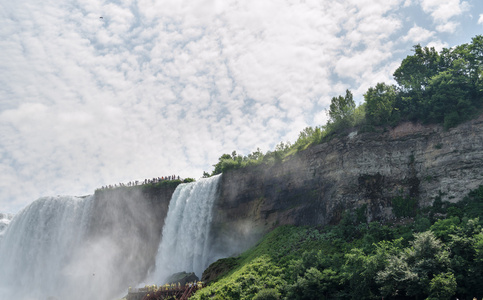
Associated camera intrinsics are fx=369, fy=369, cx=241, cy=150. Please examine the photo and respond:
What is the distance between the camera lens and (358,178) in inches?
1302

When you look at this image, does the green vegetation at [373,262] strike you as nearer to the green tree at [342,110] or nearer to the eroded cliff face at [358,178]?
the eroded cliff face at [358,178]

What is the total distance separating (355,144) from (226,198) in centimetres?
1737

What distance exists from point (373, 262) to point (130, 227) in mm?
43200

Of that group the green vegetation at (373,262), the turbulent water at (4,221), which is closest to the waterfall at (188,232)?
the green vegetation at (373,262)

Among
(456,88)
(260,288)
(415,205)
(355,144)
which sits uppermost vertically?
(456,88)

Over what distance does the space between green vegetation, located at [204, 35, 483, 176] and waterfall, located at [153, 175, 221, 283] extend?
10.9 m

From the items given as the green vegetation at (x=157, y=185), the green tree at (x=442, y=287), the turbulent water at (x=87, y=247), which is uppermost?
the green vegetation at (x=157, y=185)

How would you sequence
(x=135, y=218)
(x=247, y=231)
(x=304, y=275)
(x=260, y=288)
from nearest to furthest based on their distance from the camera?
(x=304, y=275)
(x=260, y=288)
(x=247, y=231)
(x=135, y=218)

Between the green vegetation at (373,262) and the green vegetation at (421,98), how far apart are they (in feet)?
26.7

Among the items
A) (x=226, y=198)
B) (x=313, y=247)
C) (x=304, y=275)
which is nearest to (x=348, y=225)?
(x=313, y=247)

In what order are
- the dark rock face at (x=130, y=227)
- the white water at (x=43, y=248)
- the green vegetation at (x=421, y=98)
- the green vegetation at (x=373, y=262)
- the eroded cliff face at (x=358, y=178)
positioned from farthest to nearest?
the white water at (x=43, y=248) < the dark rock face at (x=130, y=227) < the green vegetation at (x=421, y=98) < the eroded cliff face at (x=358, y=178) < the green vegetation at (x=373, y=262)

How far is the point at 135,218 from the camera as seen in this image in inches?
2245

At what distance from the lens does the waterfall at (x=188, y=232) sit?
1688 inches

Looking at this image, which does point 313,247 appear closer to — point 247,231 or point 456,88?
point 247,231
